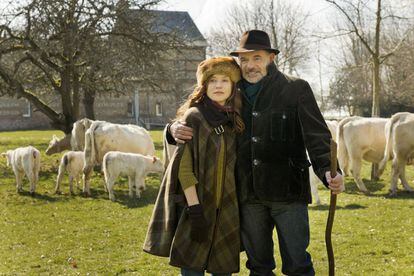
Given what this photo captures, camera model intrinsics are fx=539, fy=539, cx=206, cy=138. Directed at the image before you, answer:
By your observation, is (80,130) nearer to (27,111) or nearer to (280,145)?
(280,145)

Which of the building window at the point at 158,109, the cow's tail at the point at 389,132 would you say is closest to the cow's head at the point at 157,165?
the cow's tail at the point at 389,132

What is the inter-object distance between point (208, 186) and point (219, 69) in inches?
36.2

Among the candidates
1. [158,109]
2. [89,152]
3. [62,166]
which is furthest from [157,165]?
[158,109]

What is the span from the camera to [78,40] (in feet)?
58.6

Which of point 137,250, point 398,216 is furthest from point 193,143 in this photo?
point 398,216

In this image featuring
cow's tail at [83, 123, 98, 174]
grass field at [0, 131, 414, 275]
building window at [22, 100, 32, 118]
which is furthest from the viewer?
building window at [22, 100, 32, 118]

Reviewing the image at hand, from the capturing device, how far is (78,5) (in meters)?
18.2

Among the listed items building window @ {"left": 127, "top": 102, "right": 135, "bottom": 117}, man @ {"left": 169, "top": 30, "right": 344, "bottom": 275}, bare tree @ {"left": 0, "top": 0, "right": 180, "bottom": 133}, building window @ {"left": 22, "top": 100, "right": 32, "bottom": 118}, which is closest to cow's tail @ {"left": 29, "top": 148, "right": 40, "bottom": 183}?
bare tree @ {"left": 0, "top": 0, "right": 180, "bottom": 133}

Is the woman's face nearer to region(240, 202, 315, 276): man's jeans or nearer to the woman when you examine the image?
the woman

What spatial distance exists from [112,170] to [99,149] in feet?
7.05

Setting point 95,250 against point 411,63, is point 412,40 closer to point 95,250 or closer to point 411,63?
point 411,63

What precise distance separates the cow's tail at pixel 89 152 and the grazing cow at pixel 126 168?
102cm

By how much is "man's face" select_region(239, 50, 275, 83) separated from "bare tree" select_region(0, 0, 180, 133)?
1434 centimetres

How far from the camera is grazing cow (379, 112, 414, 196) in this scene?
40.9ft
